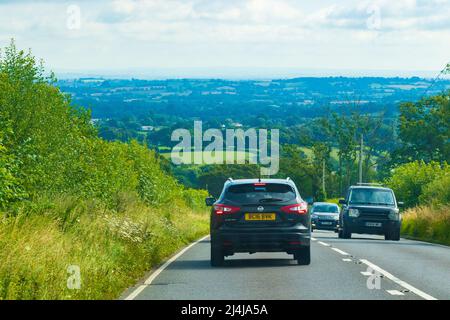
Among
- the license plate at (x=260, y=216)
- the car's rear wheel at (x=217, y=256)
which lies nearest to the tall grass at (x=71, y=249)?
the car's rear wheel at (x=217, y=256)

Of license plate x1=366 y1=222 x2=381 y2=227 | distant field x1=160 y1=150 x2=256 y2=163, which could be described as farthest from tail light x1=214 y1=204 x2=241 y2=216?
distant field x1=160 y1=150 x2=256 y2=163

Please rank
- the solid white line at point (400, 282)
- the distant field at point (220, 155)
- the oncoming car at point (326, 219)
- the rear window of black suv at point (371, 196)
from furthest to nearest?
1. the distant field at point (220, 155)
2. the oncoming car at point (326, 219)
3. the rear window of black suv at point (371, 196)
4. the solid white line at point (400, 282)

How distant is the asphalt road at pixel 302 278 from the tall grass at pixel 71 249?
1.58 feet

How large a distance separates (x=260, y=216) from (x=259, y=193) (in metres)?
0.53

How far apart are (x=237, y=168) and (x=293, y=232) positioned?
137064 mm

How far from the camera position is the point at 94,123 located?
5662cm

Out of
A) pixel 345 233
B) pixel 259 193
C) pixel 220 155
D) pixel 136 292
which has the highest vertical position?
pixel 259 193

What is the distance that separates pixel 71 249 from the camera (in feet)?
50.0

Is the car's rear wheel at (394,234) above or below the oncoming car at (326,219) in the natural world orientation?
above

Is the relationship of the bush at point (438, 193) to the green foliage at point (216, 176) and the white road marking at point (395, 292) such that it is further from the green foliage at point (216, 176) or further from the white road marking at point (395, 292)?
the green foliage at point (216, 176)

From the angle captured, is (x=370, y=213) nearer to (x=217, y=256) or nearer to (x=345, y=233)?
(x=345, y=233)

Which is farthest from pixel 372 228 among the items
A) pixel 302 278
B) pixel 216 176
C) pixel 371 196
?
pixel 216 176

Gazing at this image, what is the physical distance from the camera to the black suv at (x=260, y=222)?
1792 centimetres
